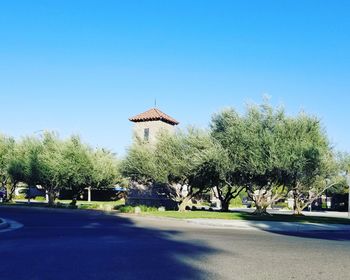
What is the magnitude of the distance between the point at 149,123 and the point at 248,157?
1400cm

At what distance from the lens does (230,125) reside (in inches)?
1391

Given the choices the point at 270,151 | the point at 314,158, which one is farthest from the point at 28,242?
the point at 314,158

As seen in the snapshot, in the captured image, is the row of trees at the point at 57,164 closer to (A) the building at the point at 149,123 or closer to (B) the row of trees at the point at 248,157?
(A) the building at the point at 149,123

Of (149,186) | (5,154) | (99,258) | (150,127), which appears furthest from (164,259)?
(5,154)

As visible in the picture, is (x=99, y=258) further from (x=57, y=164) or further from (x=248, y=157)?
(x=57, y=164)

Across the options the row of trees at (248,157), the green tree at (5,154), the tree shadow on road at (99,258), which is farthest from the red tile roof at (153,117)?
the tree shadow on road at (99,258)

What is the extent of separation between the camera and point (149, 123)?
44.6 metres

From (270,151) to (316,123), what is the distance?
5.27 metres

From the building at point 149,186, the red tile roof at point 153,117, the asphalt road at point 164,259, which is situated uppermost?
the red tile roof at point 153,117

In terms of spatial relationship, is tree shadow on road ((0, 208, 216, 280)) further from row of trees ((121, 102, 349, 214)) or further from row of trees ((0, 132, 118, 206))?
row of trees ((0, 132, 118, 206))

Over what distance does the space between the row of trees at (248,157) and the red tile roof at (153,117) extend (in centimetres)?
440

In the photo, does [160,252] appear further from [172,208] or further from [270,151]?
[172,208]

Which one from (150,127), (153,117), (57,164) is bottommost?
(57,164)

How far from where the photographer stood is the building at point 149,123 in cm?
4400
